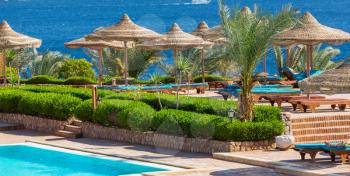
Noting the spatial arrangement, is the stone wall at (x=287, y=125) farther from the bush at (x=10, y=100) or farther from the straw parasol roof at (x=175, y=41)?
the bush at (x=10, y=100)

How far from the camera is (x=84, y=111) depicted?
80.1 feet

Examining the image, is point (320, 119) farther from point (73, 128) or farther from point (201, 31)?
point (201, 31)

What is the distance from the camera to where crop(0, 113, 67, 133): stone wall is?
25438 mm

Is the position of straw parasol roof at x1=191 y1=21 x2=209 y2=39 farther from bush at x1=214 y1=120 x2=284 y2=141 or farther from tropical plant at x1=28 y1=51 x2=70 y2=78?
bush at x1=214 y1=120 x2=284 y2=141

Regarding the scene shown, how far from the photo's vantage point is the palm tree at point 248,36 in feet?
67.2

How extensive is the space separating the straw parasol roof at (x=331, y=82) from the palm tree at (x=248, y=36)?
3.42 m

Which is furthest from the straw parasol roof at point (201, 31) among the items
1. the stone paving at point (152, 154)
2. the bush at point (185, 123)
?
the bush at point (185, 123)

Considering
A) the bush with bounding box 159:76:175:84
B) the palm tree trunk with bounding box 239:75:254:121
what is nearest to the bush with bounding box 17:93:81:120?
the palm tree trunk with bounding box 239:75:254:121

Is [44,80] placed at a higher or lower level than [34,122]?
higher

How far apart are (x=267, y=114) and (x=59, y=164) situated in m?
5.12

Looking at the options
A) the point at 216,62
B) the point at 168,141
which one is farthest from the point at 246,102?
the point at 216,62

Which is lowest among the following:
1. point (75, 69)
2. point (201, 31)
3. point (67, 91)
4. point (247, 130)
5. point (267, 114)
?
point (247, 130)

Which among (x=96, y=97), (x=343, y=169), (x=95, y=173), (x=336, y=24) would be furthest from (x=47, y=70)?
(x=336, y=24)

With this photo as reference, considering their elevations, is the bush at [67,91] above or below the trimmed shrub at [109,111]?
above
